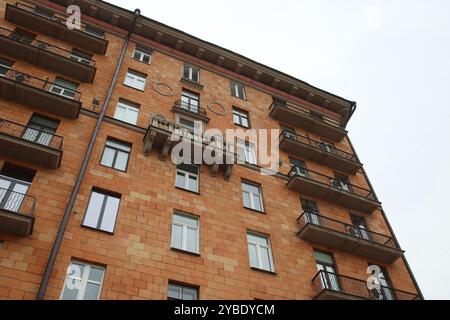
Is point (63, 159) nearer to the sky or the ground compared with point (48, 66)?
nearer to the ground

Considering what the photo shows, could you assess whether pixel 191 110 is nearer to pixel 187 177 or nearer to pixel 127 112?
pixel 127 112

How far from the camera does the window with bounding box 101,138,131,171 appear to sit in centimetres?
1458

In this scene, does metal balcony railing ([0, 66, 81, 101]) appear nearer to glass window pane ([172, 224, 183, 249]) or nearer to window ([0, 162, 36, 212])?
window ([0, 162, 36, 212])

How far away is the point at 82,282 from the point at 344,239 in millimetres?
10546

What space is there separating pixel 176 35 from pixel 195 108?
633 cm

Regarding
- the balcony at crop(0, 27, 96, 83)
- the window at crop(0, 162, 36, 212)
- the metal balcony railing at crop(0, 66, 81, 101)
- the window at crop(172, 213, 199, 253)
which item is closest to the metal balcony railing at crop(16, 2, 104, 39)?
the balcony at crop(0, 27, 96, 83)

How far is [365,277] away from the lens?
15.5 m

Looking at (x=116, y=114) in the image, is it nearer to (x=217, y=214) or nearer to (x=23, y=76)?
(x=23, y=76)

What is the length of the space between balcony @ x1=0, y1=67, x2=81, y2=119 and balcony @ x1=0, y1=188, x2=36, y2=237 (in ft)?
15.0

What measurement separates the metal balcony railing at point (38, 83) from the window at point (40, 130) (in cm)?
122

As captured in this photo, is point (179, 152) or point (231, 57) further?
point (231, 57)

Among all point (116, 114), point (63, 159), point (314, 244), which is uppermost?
point (116, 114)

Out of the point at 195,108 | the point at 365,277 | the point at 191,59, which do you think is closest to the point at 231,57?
the point at 191,59
